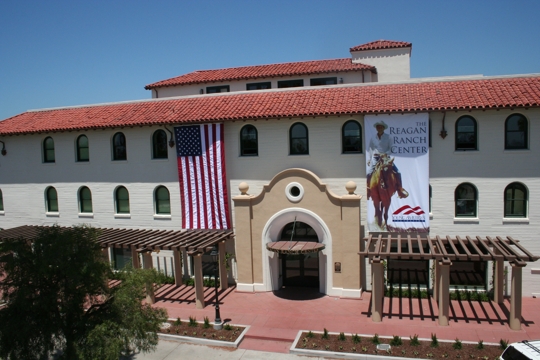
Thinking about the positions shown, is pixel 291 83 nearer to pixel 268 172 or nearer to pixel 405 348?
pixel 268 172

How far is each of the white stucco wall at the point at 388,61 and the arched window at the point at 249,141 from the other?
14324 millimetres

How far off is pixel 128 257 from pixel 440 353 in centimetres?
1631

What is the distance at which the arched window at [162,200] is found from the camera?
22.1 meters

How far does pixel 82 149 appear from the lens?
2336 centimetres

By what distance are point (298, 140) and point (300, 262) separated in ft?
18.8

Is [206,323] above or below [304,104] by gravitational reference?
below

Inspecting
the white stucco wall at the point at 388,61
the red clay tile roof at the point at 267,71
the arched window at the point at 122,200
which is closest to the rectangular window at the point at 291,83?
the red clay tile roof at the point at 267,71

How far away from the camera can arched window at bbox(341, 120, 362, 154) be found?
1938cm

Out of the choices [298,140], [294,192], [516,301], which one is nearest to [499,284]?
[516,301]

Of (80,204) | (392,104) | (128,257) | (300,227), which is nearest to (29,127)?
(80,204)

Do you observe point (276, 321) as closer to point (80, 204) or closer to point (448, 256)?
point (448, 256)

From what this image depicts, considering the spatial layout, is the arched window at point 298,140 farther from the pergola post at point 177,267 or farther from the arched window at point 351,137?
the pergola post at point 177,267

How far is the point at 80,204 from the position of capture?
2377 cm

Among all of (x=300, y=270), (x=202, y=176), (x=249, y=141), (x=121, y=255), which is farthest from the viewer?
(x=121, y=255)
